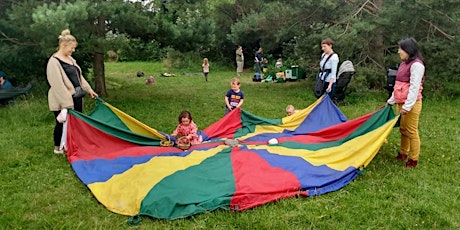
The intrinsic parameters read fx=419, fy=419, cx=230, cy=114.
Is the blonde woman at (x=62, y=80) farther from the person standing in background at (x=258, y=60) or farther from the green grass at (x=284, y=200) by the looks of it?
the person standing in background at (x=258, y=60)

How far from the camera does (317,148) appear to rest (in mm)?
4973

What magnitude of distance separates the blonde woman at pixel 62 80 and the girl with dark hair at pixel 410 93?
3.85m

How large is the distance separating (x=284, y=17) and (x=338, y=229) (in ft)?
28.8

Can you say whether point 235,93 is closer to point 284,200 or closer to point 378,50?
point 284,200

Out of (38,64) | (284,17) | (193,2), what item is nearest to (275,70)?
(284,17)

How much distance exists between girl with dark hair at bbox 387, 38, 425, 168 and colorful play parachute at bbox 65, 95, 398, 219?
0.19 meters

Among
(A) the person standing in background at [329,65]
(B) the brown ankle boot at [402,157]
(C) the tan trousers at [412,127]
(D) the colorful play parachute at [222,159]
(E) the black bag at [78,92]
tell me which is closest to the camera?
(D) the colorful play parachute at [222,159]

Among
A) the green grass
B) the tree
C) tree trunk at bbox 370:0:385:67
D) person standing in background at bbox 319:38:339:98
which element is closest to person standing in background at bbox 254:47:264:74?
tree trunk at bbox 370:0:385:67

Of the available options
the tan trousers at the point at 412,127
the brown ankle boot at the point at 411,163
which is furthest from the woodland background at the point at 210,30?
the brown ankle boot at the point at 411,163

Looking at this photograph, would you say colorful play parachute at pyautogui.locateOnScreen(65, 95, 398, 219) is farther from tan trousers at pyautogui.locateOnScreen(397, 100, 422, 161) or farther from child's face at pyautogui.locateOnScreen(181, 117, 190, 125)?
child's face at pyautogui.locateOnScreen(181, 117, 190, 125)

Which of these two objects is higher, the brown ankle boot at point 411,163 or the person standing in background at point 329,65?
the person standing in background at point 329,65

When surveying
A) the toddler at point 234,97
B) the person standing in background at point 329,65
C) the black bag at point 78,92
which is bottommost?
the toddler at point 234,97

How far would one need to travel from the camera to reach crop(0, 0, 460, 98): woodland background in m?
6.92

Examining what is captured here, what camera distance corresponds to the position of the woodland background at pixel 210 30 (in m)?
6.92
